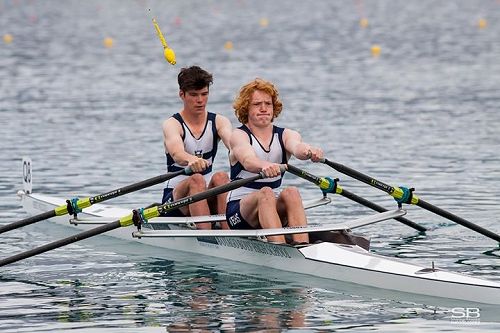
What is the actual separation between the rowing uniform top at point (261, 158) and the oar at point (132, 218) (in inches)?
13.8

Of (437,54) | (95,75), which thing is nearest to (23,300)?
(95,75)

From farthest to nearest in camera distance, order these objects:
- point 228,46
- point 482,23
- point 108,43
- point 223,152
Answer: point 482,23
point 108,43
point 228,46
point 223,152

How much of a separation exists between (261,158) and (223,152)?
8.09m

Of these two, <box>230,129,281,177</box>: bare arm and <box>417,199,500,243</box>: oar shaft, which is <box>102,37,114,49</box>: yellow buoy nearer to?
<box>417,199,500,243</box>: oar shaft

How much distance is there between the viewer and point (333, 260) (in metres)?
11.4

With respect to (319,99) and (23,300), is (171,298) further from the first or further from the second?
(319,99)

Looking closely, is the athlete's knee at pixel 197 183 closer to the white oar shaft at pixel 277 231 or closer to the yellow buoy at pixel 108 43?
the white oar shaft at pixel 277 231

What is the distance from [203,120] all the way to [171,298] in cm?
249

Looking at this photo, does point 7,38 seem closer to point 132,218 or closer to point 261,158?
point 132,218

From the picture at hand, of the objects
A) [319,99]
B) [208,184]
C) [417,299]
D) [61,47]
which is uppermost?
[61,47]

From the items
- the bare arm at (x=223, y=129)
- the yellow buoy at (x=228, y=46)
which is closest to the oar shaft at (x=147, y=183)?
the bare arm at (x=223, y=129)

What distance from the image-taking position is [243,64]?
34.6 m

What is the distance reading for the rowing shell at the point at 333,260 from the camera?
10539 mm

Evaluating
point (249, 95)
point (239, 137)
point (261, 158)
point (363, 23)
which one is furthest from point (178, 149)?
point (363, 23)
